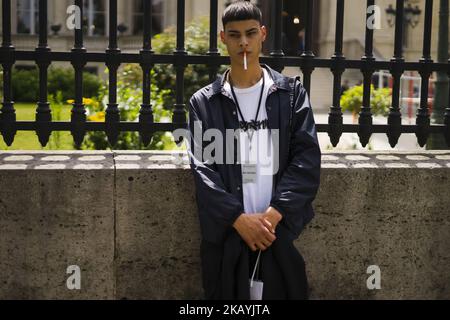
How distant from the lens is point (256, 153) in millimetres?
3658

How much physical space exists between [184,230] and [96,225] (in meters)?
0.51

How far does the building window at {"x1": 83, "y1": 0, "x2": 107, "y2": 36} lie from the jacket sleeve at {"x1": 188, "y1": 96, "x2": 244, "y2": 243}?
27.6m

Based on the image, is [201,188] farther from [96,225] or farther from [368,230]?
[368,230]

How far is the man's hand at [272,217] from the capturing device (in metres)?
3.40

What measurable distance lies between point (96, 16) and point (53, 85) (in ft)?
39.0

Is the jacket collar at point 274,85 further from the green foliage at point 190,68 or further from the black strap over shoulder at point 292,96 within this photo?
the green foliage at point 190,68

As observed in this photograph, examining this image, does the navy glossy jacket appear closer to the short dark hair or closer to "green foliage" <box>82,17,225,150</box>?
the short dark hair

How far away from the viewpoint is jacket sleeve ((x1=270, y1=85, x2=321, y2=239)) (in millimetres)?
3456

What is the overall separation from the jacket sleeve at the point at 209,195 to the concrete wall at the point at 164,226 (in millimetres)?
451

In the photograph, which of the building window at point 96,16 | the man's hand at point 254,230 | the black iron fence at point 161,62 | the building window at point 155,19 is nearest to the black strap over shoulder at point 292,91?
the man's hand at point 254,230

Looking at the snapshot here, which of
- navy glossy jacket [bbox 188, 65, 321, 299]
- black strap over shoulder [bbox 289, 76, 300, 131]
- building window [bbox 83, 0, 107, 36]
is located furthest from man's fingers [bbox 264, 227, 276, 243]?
building window [bbox 83, 0, 107, 36]

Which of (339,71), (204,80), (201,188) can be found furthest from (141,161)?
(204,80)

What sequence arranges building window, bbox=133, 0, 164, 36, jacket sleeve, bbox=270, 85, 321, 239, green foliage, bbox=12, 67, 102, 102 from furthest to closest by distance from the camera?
building window, bbox=133, 0, 164, 36, green foliage, bbox=12, 67, 102, 102, jacket sleeve, bbox=270, 85, 321, 239

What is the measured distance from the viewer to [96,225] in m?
4.02
